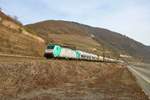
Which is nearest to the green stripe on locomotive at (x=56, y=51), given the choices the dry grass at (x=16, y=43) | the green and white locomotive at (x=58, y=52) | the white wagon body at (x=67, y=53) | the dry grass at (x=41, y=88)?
the green and white locomotive at (x=58, y=52)

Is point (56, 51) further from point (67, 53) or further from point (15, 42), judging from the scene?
point (67, 53)

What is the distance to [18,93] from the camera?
24.0m

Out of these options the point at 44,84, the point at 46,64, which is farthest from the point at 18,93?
the point at 46,64

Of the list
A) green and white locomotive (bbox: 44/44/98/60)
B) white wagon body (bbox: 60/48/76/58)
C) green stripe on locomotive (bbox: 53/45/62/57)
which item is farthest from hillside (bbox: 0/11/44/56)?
white wagon body (bbox: 60/48/76/58)

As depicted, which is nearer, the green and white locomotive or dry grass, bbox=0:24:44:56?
dry grass, bbox=0:24:44:56

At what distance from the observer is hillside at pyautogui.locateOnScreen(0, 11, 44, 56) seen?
2354 inches

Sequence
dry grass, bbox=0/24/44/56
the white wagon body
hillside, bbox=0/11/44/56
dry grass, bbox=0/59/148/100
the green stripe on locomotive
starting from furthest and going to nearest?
1. the white wagon body
2. the green stripe on locomotive
3. hillside, bbox=0/11/44/56
4. dry grass, bbox=0/24/44/56
5. dry grass, bbox=0/59/148/100

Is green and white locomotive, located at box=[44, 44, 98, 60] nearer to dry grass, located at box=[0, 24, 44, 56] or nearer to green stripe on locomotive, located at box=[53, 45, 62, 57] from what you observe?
green stripe on locomotive, located at box=[53, 45, 62, 57]

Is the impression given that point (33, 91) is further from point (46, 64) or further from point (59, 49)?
point (59, 49)

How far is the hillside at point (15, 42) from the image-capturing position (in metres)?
59.8

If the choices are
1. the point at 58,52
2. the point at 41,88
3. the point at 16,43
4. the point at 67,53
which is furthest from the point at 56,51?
the point at 41,88

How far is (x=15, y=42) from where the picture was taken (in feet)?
215

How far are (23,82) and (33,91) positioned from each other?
8.29 feet

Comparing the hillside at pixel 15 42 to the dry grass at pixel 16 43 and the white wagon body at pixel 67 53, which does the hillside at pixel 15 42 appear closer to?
the dry grass at pixel 16 43
